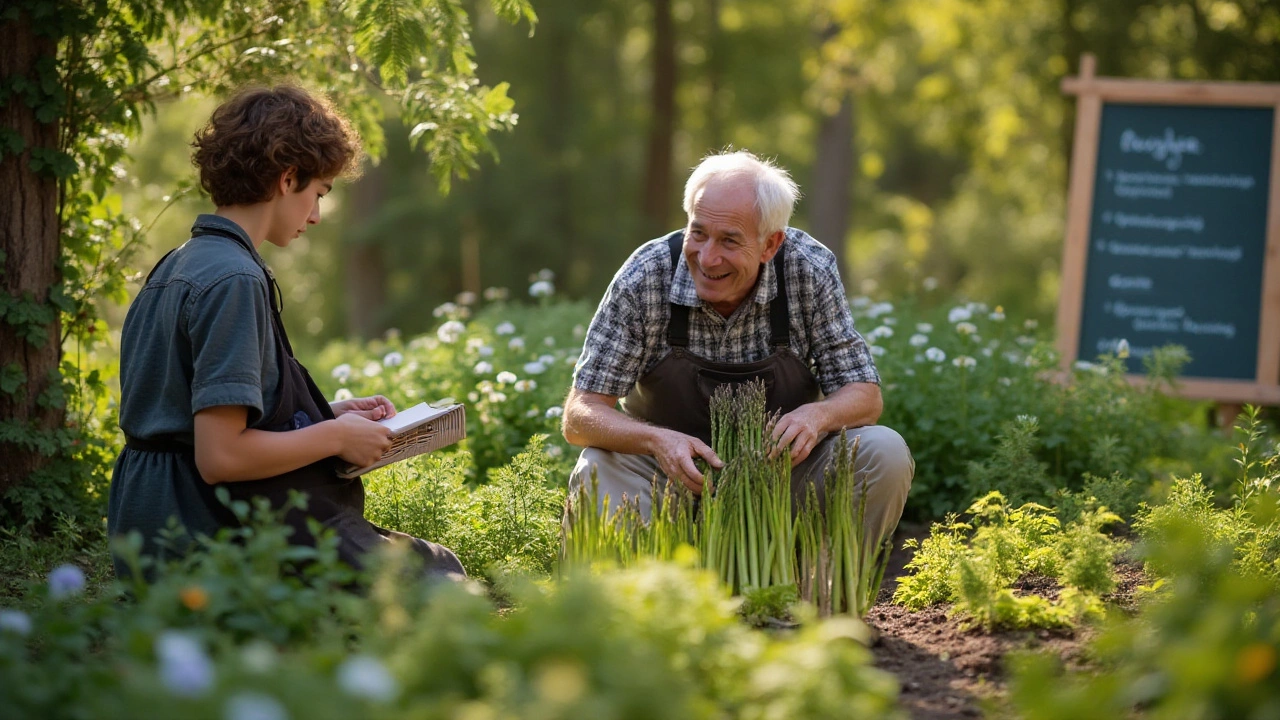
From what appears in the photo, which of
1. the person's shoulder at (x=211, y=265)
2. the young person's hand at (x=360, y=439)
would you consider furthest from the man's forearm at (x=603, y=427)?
the person's shoulder at (x=211, y=265)

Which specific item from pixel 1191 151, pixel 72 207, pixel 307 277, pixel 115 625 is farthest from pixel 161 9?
pixel 307 277

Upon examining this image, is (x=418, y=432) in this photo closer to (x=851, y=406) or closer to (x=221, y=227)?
(x=221, y=227)

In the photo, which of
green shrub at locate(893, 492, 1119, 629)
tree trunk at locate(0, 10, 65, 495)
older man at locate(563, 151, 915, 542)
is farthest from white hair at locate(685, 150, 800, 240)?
tree trunk at locate(0, 10, 65, 495)

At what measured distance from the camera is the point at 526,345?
256 inches

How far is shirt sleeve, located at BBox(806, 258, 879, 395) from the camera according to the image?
14.0 ft

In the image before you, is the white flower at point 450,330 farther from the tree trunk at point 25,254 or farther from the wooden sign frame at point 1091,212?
the wooden sign frame at point 1091,212

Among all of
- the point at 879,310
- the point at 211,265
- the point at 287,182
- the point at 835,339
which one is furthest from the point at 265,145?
the point at 879,310

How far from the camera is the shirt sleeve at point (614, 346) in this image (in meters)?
4.20

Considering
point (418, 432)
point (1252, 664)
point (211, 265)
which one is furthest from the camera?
point (418, 432)

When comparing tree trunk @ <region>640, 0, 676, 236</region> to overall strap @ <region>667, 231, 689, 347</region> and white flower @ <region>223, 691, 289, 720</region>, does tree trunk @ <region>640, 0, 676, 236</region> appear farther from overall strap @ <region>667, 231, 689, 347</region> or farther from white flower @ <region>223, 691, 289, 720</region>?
white flower @ <region>223, 691, 289, 720</region>

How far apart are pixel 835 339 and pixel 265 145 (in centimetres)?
209

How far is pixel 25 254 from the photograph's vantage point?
4.61m

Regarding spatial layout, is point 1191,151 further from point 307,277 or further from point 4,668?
point 307,277

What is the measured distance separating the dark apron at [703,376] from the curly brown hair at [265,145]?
4.51ft
